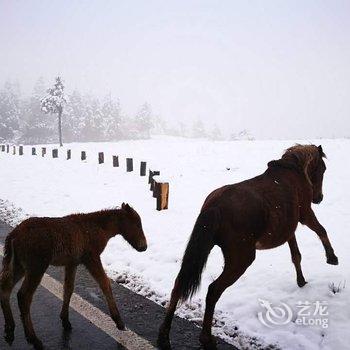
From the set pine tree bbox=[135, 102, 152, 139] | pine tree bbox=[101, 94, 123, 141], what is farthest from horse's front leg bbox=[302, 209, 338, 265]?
pine tree bbox=[135, 102, 152, 139]

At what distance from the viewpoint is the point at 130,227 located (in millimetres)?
4871

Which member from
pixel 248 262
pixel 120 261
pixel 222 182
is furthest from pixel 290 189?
pixel 222 182

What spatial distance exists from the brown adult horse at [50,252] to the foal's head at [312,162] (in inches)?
109

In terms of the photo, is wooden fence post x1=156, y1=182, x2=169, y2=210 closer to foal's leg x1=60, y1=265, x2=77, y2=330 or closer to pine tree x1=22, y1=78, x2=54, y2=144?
foal's leg x1=60, y1=265, x2=77, y2=330

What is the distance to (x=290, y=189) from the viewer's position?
507 cm

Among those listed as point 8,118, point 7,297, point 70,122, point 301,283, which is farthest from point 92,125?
point 7,297

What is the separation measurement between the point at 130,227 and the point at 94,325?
1236mm

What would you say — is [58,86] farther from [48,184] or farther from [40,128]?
[48,184]

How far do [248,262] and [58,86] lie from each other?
Answer: 67.3 metres

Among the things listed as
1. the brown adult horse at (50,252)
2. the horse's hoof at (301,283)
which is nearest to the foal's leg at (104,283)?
the brown adult horse at (50,252)

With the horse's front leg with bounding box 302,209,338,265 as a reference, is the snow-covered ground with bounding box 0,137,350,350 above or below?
below

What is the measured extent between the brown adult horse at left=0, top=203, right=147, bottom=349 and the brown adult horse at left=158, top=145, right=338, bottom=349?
1.00 meters

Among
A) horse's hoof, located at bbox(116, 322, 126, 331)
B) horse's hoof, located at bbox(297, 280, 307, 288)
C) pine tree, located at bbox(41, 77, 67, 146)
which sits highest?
pine tree, located at bbox(41, 77, 67, 146)

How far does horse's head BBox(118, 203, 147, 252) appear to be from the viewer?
191 inches
